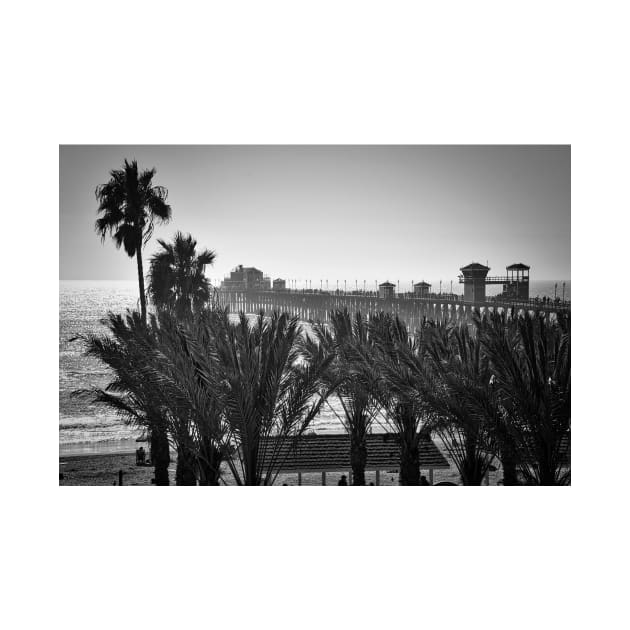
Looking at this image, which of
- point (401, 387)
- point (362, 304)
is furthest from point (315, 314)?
point (401, 387)

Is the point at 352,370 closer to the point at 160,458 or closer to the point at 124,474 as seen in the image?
the point at 160,458

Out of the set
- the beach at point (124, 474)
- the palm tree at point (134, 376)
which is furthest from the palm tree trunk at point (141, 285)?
the beach at point (124, 474)

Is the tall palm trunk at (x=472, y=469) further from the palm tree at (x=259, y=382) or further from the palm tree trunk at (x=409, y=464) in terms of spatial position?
the palm tree at (x=259, y=382)

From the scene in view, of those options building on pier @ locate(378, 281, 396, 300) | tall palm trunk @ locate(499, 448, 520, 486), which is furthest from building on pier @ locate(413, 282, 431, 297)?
tall palm trunk @ locate(499, 448, 520, 486)

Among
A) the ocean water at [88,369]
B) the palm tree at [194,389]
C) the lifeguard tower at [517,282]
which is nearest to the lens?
the palm tree at [194,389]

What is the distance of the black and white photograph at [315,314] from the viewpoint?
7.79 metres

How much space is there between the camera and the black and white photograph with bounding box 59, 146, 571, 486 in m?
7.79

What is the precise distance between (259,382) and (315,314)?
2338 mm

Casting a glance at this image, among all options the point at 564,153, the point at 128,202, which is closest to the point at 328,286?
the point at 128,202

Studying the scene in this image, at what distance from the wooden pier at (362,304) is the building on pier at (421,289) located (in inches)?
2.5

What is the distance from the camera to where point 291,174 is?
9109mm
